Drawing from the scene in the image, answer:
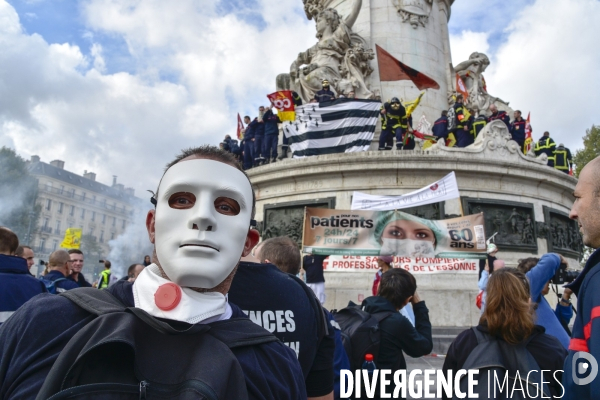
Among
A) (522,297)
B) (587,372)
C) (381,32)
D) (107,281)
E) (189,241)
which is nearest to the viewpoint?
(189,241)

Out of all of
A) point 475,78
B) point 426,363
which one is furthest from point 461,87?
point 426,363

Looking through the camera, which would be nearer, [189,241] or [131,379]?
[131,379]

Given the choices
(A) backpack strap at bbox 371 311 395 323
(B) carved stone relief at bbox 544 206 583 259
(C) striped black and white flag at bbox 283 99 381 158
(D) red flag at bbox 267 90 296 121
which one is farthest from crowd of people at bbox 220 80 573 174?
(A) backpack strap at bbox 371 311 395 323

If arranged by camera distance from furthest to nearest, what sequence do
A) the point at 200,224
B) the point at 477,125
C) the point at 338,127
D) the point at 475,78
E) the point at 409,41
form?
the point at 475,78 < the point at 409,41 < the point at 477,125 < the point at 338,127 < the point at 200,224

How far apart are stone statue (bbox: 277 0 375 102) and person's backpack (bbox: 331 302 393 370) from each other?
13287 millimetres

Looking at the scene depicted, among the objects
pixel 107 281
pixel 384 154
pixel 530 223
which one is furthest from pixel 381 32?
pixel 107 281

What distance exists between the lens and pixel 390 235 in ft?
28.6

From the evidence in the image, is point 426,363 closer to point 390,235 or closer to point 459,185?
point 390,235

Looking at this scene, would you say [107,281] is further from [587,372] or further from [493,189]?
[587,372]

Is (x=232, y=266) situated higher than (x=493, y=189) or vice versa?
(x=493, y=189)

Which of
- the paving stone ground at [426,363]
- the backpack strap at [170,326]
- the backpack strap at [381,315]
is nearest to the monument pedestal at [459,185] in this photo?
the paving stone ground at [426,363]

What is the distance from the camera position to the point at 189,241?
57.8 inches

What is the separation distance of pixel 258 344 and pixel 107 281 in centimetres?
1041

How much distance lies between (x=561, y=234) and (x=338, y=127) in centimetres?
649
